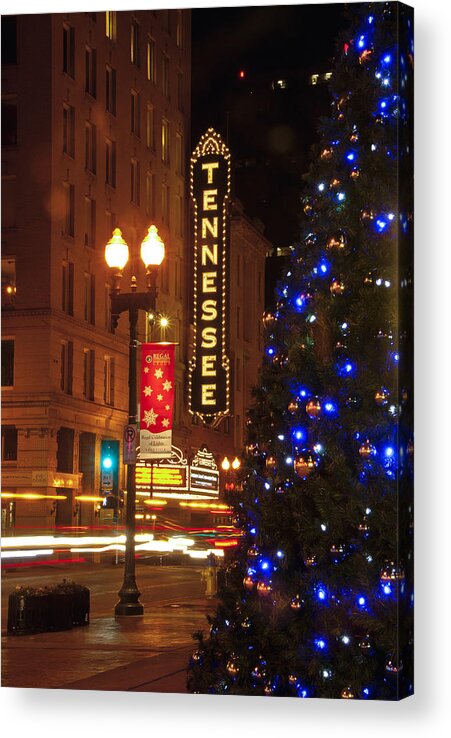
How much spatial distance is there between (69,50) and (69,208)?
1.39 m

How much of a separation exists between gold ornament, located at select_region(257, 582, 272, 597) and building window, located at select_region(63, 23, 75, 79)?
515 centimetres

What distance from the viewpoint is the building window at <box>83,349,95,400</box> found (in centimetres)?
1223

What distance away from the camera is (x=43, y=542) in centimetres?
1134

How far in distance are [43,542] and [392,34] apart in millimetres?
5160

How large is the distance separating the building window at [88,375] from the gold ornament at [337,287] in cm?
362

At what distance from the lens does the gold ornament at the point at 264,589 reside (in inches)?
351

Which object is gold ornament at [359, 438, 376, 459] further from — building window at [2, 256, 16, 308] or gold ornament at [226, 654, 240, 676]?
building window at [2, 256, 16, 308]

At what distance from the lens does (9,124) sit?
11.4 meters

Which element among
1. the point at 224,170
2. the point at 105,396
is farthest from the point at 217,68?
the point at 105,396

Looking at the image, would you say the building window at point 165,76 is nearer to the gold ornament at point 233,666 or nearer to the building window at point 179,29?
the building window at point 179,29

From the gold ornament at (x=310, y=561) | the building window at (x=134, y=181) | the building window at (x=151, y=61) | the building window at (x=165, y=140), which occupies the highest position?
the building window at (x=151, y=61)

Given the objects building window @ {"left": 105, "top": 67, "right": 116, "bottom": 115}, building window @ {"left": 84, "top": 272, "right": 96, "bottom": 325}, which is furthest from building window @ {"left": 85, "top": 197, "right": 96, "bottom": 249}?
building window @ {"left": 105, "top": 67, "right": 116, "bottom": 115}

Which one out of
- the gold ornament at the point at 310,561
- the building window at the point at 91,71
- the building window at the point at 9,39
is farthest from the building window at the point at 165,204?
the gold ornament at the point at 310,561

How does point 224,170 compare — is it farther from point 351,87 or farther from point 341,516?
point 341,516
